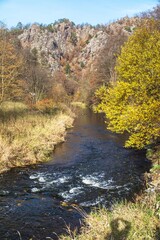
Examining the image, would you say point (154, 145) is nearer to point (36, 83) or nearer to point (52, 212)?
point (52, 212)

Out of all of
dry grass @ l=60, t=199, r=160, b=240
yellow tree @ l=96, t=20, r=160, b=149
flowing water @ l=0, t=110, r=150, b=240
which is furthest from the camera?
yellow tree @ l=96, t=20, r=160, b=149

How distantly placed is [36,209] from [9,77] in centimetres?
1693

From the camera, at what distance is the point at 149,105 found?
14406 mm

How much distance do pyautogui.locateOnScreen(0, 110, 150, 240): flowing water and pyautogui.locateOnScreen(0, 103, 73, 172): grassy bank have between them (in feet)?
2.20

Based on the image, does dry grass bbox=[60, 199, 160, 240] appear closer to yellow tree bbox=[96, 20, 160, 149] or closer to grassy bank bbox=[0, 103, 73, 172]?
yellow tree bbox=[96, 20, 160, 149]

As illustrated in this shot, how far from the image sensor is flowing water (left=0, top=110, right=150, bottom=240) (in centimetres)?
887

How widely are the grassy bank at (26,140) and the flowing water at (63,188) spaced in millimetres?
670

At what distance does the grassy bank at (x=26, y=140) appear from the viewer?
14.9 m

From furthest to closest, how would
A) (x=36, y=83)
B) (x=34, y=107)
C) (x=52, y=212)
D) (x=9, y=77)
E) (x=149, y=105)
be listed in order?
(x=36, y=83), (x=34, y=107), (x=9, y=77), (x=149, y=105), (x=52, y=212)

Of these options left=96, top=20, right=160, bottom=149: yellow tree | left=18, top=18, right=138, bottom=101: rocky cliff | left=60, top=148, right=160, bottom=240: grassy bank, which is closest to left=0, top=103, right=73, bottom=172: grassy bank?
left=96, top=20, right=160, bottom=149: yellow tree

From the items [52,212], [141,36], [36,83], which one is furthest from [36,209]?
[36,83]

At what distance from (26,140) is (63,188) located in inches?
236

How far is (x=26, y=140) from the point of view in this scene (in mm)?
17438

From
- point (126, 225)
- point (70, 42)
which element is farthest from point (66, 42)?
point (126, 225)
